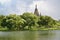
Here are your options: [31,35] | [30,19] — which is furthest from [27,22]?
[31,35]

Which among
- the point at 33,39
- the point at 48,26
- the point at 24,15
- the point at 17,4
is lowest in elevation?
the point at 33,39

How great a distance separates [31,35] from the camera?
4570mm

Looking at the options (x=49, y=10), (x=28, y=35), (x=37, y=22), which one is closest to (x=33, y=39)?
(x=28, y=35)

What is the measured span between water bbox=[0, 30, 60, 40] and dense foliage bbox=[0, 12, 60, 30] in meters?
0.14

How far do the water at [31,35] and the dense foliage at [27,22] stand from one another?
14 cm

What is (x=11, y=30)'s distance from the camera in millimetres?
4707

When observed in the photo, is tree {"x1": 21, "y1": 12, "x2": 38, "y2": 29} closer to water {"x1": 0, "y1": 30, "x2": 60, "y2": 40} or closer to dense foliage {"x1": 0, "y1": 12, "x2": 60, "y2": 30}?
dense foliage {"x1": 0, "y1": 12, "x2": 60, "y2": 30}

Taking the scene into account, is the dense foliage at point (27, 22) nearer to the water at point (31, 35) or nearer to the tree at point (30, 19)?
the tree at point (30, 19)

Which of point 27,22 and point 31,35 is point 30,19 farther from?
point 31,35

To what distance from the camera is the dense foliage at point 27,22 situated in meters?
4.70

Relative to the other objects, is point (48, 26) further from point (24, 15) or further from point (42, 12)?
point (24, 15)

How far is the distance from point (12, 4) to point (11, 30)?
2.22ft

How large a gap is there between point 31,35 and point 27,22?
385mm

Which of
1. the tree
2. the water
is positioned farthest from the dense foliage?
the water
